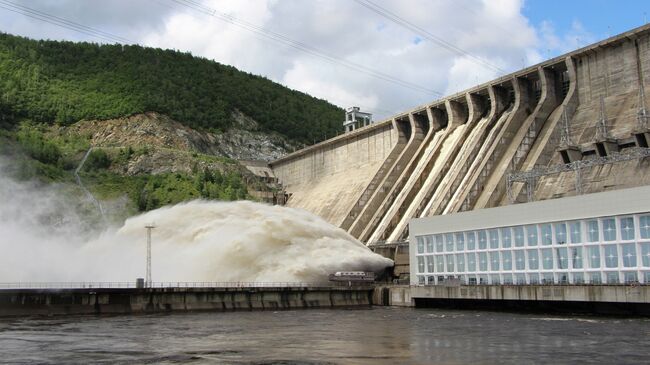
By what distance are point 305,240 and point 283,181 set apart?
44812mm

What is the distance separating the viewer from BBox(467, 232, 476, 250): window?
1734 inches

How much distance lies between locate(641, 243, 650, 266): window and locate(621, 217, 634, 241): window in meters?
0.74

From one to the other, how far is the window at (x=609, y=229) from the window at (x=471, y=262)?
9.88m

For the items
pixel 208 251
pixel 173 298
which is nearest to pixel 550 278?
pixel 173 298

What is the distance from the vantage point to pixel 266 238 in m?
54.9

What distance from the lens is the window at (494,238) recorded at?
42.2 meters

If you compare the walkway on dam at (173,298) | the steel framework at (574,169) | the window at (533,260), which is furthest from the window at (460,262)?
the walkway on dam at (173,298)

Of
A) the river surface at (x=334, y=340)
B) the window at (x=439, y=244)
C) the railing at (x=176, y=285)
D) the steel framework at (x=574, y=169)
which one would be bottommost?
the river surface at (x=334, y=340)

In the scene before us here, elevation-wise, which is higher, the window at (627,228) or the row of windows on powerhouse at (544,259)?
the window at (627,228)

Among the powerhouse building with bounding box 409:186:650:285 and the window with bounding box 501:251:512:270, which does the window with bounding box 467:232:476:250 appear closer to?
the powerhouse building with bounding box 409:186:650:285

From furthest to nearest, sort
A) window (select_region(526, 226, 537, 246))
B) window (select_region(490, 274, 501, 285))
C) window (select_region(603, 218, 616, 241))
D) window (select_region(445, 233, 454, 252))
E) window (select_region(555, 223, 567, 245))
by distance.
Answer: window (select_region(445, 233, 454, 252)), window (select_region(490, 274, 501, 285)), window (select_region(526, 226, 537, 246)), window (select_region(555, 223, 567, 245)), window (select_region(603, 218, 616, 241))

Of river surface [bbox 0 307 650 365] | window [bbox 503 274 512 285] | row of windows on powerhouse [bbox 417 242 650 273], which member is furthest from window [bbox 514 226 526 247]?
river surface [bbox 0 307 650 365]

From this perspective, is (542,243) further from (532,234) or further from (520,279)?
(520,279)

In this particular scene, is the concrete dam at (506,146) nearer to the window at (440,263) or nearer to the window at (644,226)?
the window at (440,263)
